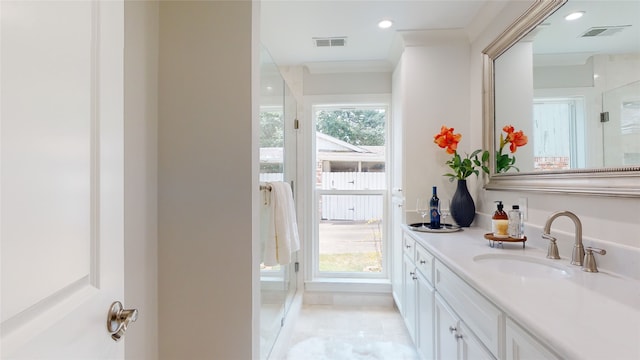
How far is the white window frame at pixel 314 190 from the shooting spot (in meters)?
3.01

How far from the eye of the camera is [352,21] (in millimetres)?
2178

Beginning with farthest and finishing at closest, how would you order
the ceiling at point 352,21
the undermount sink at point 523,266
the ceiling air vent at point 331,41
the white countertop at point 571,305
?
the ceiling air vent at point 331,41 < the ceiling at point 352,21 < the undermount sink at point 523,266 < the white countertop at point 571,305

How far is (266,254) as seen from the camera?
6.11ft

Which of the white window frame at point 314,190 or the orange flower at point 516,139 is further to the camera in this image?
the white window frame at point 314,190

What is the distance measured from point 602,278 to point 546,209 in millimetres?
521

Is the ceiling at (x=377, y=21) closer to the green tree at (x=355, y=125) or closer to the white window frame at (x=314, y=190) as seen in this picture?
the white window frame at (x=314, y=190)

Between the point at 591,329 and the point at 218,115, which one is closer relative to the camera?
the point at 591,329

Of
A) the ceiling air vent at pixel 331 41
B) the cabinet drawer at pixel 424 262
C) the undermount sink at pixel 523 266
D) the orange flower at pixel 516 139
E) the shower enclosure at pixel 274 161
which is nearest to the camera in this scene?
the undermount sink at pixel 523 266

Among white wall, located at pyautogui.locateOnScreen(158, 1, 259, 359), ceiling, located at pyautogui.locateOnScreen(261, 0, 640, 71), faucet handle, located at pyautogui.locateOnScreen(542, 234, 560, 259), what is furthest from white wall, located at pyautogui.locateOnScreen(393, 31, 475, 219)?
white wall, located at pyautogui.locateOnScreen(158, 1, 259, 359)

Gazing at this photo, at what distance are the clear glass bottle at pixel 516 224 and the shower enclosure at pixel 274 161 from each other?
139 cm
